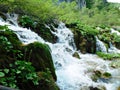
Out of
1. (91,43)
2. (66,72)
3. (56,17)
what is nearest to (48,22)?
(56,17)

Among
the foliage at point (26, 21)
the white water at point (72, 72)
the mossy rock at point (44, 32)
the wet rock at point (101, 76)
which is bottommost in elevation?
the wet rock at point (101, 76)

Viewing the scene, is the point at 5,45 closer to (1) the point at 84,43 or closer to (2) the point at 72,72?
(2) the point at 72,72

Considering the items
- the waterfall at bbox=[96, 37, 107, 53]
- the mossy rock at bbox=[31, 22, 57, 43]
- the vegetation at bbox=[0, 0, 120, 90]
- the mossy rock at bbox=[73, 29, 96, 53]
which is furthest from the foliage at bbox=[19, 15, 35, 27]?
the waterfall at bbox=[96, 37, 107, 53]

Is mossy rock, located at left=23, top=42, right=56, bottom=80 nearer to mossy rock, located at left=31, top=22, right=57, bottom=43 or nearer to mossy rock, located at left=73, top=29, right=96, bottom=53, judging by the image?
mossy rock, located at left=31, top=22, right=57, bottom=43

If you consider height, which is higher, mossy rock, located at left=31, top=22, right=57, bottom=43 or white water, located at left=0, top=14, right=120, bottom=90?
mossy rock, located at left=31, top=22, right=57, bottom=43

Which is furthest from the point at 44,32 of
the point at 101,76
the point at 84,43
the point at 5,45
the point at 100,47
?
the point at 5,45

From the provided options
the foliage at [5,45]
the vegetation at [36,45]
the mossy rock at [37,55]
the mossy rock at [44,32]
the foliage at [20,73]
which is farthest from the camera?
the mossy rock at [44,32]

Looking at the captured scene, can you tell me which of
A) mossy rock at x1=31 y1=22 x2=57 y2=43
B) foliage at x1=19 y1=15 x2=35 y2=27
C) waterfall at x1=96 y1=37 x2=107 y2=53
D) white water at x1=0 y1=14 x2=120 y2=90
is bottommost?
waterfall at x1=96 y1=37 x2=107 y2=53

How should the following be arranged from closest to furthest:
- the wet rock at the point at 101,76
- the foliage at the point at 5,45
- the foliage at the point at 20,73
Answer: the foliage at the point at 20,73 → the foliage at the point at 5,45 → the wet rock at the point at 101,76

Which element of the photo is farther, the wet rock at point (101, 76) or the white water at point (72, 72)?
the wet rock at point (101, 76)

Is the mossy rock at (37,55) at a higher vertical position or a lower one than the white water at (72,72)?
higher

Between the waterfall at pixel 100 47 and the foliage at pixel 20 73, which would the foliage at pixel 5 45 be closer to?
the foliage at pixel 20 73

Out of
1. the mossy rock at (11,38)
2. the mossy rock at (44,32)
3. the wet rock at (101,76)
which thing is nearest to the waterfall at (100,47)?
the mossy rock at (44,32)

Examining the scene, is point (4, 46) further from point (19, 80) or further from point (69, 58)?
point (69, 58)
